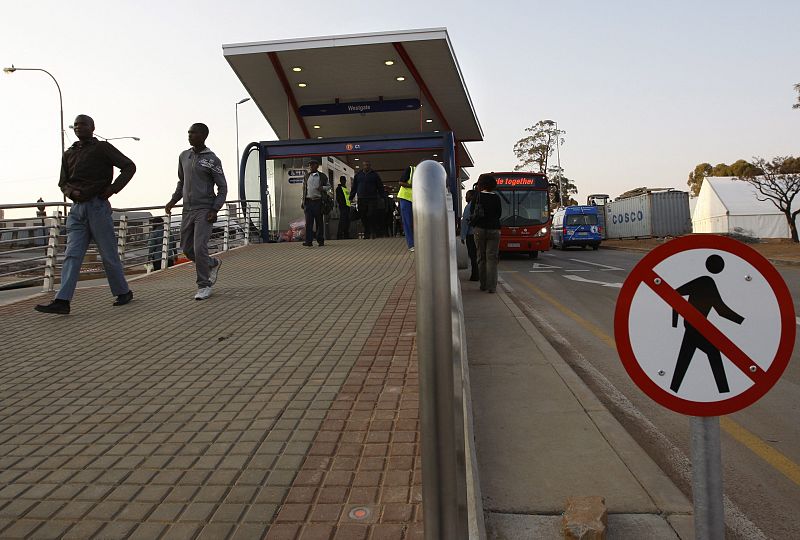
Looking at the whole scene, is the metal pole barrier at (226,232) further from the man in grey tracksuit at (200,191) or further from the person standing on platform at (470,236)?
the man in grey tracksuit at (200,191)

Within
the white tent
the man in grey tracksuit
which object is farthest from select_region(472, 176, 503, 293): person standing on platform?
the white tent

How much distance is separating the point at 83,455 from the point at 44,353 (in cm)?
253

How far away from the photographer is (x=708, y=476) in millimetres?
2045

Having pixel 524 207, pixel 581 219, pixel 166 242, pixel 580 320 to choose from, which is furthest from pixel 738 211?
pixel 166 242

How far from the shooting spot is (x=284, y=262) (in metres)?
11.9

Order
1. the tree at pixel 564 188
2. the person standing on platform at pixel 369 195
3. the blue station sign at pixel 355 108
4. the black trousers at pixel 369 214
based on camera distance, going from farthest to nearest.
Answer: the tree at pixel 564 188 < the blue station sign at pixel 355 108 < the black trousers at pixel 369 214 < the person standing on platform at pixel 369 195

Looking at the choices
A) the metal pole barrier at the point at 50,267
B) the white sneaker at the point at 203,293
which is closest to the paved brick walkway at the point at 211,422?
the white sneaker at the point at 203,293

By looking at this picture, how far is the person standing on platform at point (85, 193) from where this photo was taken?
21.5 feet

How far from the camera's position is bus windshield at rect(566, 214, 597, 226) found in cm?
3122

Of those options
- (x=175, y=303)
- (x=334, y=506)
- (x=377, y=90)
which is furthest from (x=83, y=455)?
(x=377, y=90)

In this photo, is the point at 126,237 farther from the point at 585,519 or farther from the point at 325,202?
the point at 585,519

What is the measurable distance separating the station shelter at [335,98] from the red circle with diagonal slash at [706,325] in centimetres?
1238

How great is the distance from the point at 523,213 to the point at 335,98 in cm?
784

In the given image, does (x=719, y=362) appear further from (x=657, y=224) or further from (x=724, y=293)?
(x=657, y=224)
